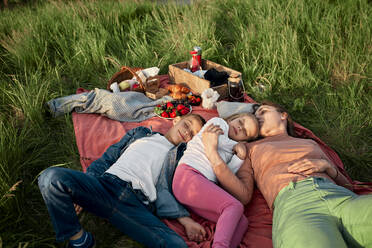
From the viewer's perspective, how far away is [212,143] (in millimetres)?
2670

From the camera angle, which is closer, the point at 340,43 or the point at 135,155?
the point at 135,155

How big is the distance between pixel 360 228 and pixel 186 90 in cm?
332

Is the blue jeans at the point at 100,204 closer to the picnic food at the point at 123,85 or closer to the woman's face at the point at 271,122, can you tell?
the woman's face at the point at 271,122

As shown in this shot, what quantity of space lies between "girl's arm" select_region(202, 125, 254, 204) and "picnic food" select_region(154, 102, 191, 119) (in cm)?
133

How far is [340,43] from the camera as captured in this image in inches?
188

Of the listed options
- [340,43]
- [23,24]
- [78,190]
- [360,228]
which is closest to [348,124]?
[340,43]

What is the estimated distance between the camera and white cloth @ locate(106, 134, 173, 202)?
247 cm

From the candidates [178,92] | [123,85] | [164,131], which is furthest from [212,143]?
[123,85]

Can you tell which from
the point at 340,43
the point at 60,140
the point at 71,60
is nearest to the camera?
the point at 60,140

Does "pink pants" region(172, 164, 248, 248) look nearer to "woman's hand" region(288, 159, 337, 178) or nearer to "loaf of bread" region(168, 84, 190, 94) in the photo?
"woman's hand" region(288, 159, 337, 178)

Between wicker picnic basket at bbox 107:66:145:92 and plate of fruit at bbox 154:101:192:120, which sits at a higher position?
wicker picnic basket at bbox 107:66:145:92

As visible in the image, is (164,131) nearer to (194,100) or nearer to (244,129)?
(194,100)

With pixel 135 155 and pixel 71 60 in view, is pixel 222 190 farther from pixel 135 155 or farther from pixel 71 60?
pixel 71 60

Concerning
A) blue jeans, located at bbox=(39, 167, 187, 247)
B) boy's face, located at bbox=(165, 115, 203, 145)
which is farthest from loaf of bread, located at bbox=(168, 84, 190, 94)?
blue jeans, located at bbox=(39, 167, 187, 247)
